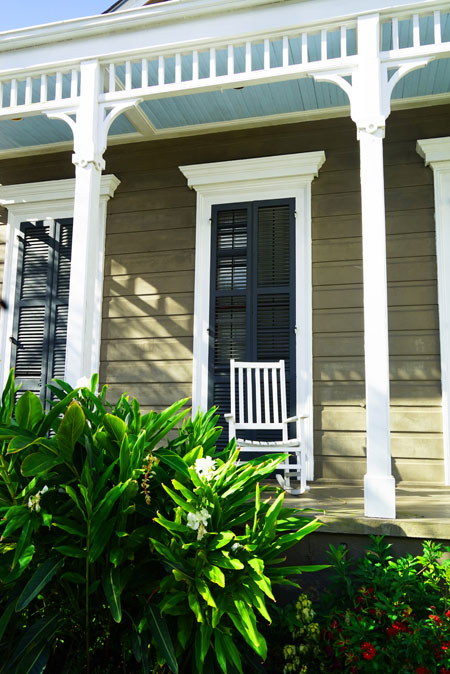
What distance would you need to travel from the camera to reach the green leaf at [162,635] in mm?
1732

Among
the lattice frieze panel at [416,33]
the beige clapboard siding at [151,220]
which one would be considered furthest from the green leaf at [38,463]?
the beige clapboard siding at [151,220]

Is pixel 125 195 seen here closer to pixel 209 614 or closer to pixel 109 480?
pixel 109 480

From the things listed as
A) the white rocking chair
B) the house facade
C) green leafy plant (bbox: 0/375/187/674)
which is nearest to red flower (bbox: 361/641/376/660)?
green leafy plant (bbox: 0/375/187/674)

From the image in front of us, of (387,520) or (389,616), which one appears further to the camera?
(387,520)

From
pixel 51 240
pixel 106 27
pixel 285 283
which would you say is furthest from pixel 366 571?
pixel 51 240

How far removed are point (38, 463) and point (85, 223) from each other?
6.13 ft

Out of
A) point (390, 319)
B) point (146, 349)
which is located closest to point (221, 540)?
point (390, 319)

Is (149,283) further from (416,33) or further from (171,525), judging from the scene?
(171,525)

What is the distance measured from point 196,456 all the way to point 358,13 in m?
2.60

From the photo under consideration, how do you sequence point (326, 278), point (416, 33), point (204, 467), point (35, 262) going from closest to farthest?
point (204, 467), point (416, 33), point (326, 278), point (35, 262)

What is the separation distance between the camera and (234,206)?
4621 mm

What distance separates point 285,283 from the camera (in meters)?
4.42

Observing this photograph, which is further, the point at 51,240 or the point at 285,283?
the point at 51,240

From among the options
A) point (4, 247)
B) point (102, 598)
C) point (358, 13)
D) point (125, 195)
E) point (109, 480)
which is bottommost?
point (102, 598)
